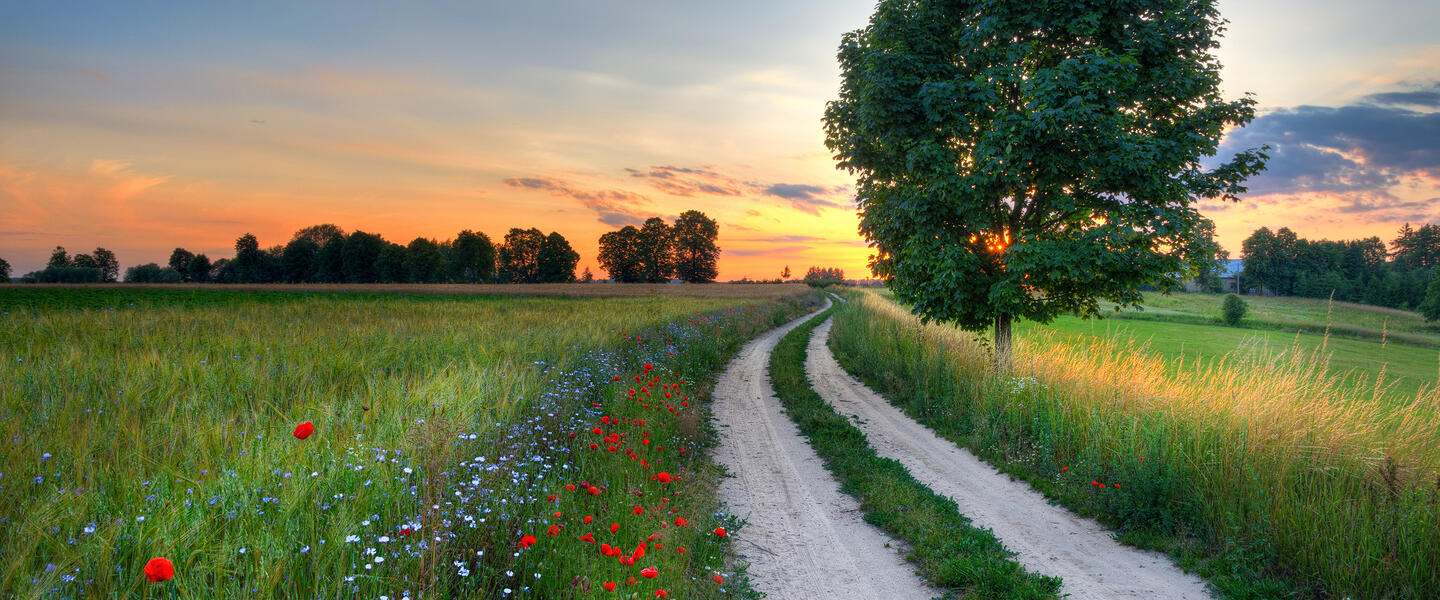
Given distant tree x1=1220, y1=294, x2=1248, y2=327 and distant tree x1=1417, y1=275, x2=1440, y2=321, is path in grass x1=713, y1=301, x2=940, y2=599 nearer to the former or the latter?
distant tree x1=1417, y1=275, x2=1440, y2=321

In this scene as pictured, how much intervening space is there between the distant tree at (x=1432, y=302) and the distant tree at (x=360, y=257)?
11317 centimetres

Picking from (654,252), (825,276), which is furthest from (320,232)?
(825,276)

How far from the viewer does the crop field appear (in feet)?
10.1

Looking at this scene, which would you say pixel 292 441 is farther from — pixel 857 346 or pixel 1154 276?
pixel 857 346

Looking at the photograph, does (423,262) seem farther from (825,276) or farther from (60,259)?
(825,276)

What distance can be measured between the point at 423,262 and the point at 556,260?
22461 millimetres

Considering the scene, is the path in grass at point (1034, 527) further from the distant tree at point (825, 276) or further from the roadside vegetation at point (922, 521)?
the distant tree at point (825, 276)

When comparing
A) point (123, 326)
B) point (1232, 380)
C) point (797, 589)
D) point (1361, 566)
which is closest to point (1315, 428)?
point (1232, 380)

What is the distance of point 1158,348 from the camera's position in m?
27.6

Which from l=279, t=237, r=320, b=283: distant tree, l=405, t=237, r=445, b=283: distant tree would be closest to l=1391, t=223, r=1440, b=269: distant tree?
l=405, t=237, r=445, b=283: distant tree

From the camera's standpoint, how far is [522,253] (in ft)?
327

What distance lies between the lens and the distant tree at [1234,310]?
40.5 metres

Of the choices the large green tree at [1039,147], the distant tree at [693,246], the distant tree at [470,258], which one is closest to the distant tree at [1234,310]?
the large green tree at [1039,147]

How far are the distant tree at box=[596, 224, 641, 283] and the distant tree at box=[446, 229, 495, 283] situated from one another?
19.9 meters
